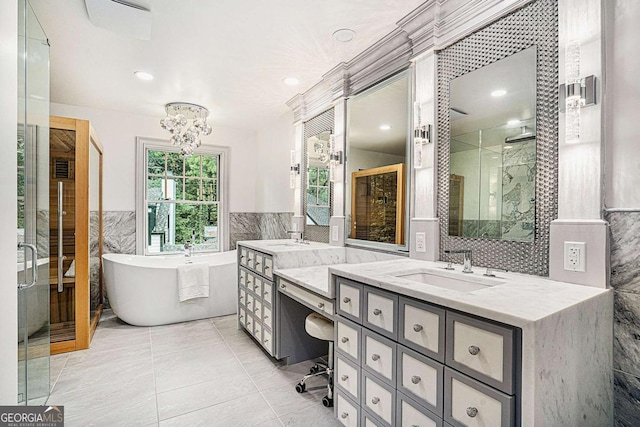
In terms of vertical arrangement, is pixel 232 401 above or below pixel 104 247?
below

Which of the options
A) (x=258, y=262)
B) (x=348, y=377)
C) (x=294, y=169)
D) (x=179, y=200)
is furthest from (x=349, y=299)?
(x=179, y=200)

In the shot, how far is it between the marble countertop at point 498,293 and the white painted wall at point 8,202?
4.88ft

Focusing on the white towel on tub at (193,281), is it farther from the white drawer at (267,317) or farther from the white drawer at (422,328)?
the white drawer at (422,328)

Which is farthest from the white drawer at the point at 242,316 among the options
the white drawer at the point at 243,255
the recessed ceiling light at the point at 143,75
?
the recessed ceiling light at the point at 143,75

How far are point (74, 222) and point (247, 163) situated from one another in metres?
2.75

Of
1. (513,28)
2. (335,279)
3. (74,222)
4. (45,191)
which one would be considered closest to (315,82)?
(513,28)

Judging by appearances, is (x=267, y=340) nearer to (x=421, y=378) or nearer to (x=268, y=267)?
(x=268, y=267)

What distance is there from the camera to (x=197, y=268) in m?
3.84

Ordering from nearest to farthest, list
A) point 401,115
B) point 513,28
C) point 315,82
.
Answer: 1. point 513,28
2. point 401,115
3. point 315,82

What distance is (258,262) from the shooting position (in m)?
3.04

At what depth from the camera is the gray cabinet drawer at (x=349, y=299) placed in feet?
5.58

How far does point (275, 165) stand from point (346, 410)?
139 inches

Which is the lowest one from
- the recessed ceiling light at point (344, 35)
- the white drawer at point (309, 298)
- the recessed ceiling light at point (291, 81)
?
the white drawer at point (309, 298)

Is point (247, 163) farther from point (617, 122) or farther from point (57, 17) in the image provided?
point (617, 122)
